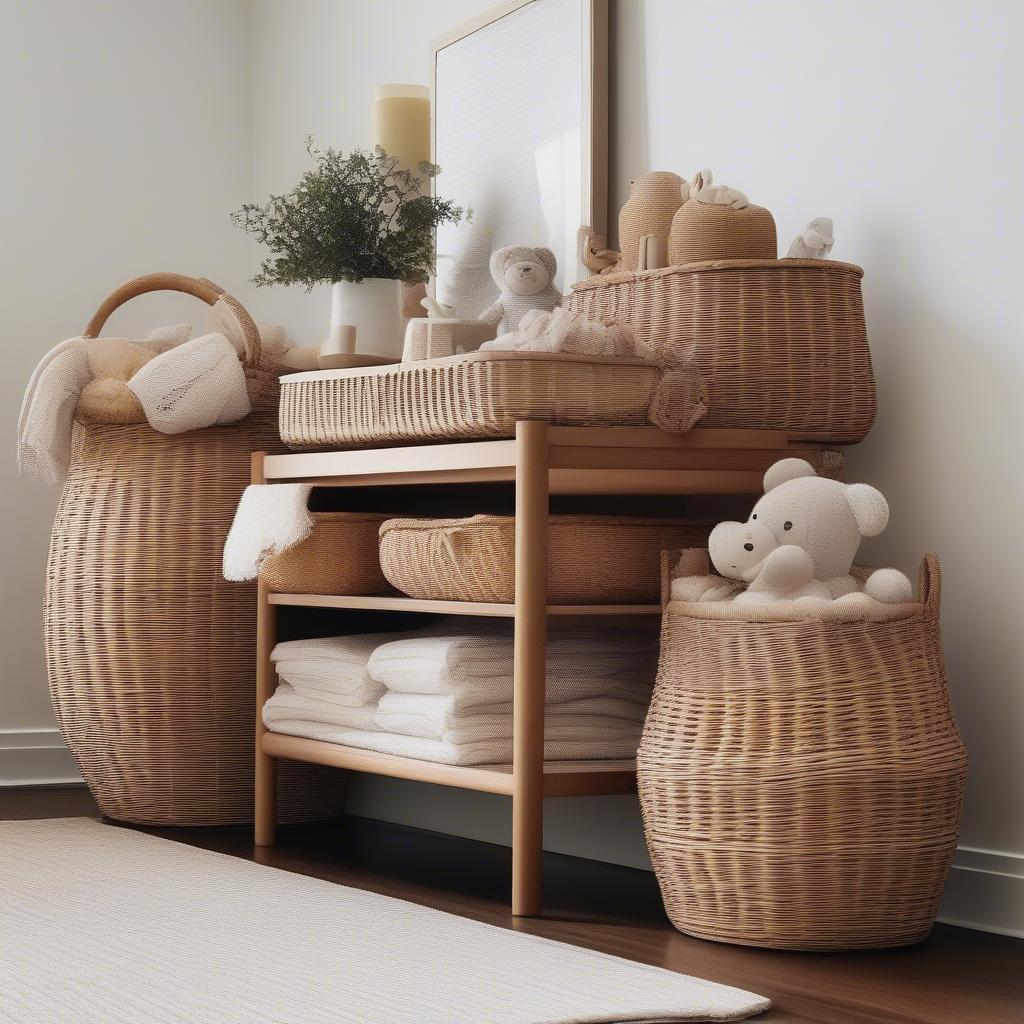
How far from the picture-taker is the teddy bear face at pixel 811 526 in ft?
5.67

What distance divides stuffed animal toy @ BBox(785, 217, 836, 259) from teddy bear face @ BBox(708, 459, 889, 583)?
1.15 ft

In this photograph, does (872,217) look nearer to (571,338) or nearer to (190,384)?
(571,338)

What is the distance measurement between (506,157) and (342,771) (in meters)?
1.11

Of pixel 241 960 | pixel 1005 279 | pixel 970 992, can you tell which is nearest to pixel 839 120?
pixel 1005 279

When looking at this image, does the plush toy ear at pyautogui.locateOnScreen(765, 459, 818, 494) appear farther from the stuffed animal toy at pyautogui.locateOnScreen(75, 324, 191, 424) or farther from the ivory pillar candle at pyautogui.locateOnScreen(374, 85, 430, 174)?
the ivory pillar candle at pyautogui.locateOnScreen(374, 85, 430, 174)

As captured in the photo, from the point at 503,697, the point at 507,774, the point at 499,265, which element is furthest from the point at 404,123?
the point at 507,774

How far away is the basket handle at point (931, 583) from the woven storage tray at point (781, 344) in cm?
26

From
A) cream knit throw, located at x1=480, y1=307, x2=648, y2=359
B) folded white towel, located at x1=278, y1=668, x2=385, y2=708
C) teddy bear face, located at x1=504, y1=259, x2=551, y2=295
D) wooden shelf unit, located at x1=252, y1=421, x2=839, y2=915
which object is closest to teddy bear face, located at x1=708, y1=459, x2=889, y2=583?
wooden shelf unit, located at x1=252, y1=421, x2=839, y2=915

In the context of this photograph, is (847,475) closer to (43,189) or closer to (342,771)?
(342,771)

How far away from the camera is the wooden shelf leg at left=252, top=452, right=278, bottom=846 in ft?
7.93

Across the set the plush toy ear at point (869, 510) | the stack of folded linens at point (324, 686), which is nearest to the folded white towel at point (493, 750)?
the stack of folded linens at point (324, 686)

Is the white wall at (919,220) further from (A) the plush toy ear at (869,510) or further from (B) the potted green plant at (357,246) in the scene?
(B) the potted green plant at (357,246)

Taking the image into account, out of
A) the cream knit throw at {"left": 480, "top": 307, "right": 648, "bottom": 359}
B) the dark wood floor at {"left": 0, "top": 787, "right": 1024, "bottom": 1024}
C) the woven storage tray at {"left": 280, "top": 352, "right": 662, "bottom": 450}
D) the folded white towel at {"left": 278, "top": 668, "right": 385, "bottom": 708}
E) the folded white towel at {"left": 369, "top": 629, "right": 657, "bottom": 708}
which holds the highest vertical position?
the cream knit throw at {"left": 480, "top": 307, "right": 648, "bottom": 359}

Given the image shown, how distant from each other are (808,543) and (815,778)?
271 mm
